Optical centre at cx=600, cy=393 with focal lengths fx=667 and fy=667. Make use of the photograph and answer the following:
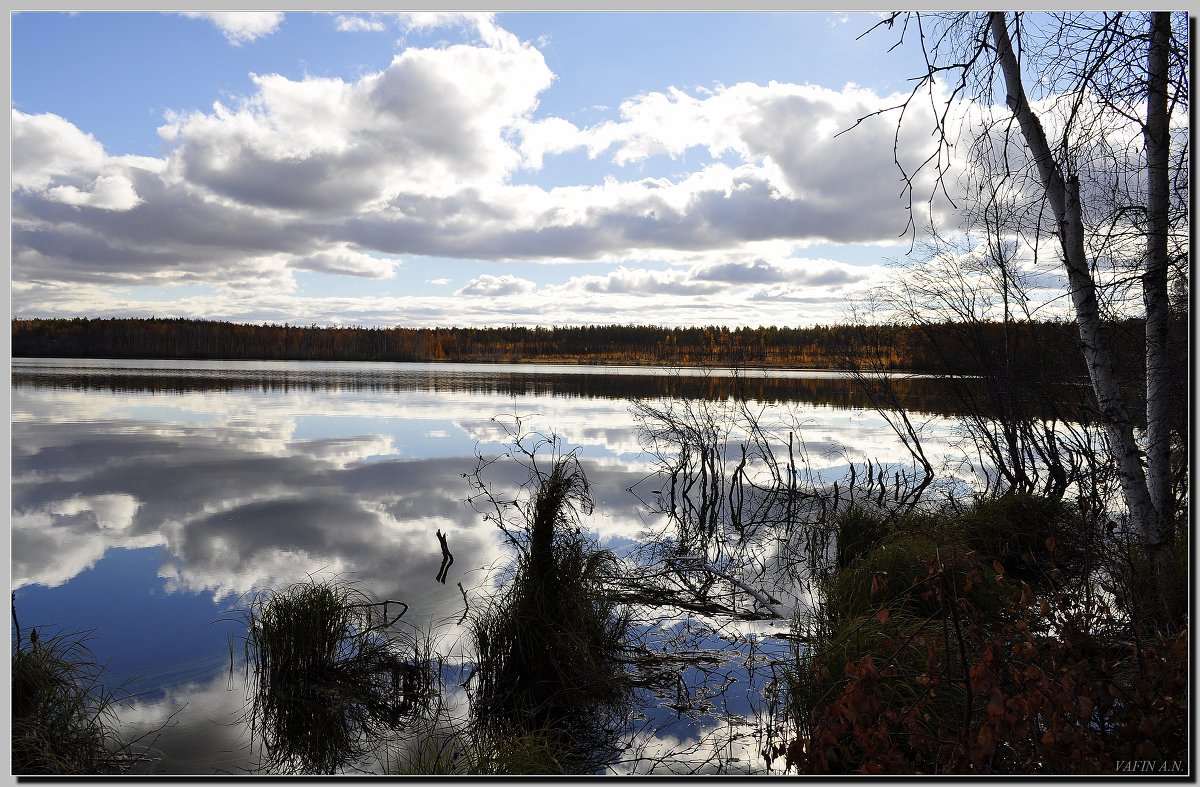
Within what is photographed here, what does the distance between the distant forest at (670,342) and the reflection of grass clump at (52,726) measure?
244 centimetres

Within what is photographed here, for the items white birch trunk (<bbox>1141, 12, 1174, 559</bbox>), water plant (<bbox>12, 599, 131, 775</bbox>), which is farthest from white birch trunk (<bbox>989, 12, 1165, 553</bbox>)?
water plant (<bbox>12, 599, 131, 775</bbox>)

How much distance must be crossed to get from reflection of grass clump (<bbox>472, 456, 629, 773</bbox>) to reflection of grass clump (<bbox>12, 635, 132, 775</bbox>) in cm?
265

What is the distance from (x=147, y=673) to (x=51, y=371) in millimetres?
60382

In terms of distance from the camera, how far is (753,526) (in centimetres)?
1333

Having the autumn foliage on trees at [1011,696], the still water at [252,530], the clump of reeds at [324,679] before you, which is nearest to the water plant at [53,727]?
the still water at [252,530]

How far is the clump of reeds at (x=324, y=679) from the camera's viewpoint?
5305 mm

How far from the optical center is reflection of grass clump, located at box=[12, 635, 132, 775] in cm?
393

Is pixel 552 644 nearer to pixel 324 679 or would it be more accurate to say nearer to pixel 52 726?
pixel 324 679

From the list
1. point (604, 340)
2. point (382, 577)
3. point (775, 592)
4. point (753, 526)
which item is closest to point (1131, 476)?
point (775, 592)

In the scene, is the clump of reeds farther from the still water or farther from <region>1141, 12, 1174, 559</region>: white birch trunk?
<region>1141, 12, 1174, 559</region>: white birch trunk

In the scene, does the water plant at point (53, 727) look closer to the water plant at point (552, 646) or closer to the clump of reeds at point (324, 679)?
the clump of reeds at point (324, 679)

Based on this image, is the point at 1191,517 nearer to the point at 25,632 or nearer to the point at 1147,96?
the point at 1147,96

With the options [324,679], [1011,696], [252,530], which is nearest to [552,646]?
[324,679]

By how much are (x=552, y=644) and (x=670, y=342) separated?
33.5m
